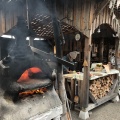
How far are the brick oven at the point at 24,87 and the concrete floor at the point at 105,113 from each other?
226 centimetres

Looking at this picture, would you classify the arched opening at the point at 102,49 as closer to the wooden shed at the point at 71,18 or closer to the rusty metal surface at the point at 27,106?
the wooden shed at the point at 71,18

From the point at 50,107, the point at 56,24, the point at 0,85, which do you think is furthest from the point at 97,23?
the point at 0,85

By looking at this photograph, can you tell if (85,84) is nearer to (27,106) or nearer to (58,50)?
(58,50)

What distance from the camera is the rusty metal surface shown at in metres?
2.28

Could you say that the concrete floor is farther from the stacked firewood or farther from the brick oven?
the brick oven

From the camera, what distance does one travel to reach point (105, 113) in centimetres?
513

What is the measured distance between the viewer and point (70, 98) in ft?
17.2

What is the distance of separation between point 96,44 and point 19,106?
7555 mm

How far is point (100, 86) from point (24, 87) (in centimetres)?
369

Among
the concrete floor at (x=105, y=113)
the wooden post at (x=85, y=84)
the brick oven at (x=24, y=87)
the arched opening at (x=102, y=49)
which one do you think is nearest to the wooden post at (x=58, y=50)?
the brick oven at (x=24, y=87)

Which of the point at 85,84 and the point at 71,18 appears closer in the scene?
the point at 71,18

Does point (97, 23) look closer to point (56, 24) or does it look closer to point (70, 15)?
point (70, 15)

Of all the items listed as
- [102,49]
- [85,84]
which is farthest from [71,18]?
[102,49]

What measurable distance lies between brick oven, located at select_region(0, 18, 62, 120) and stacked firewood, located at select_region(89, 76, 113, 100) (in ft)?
8.07
